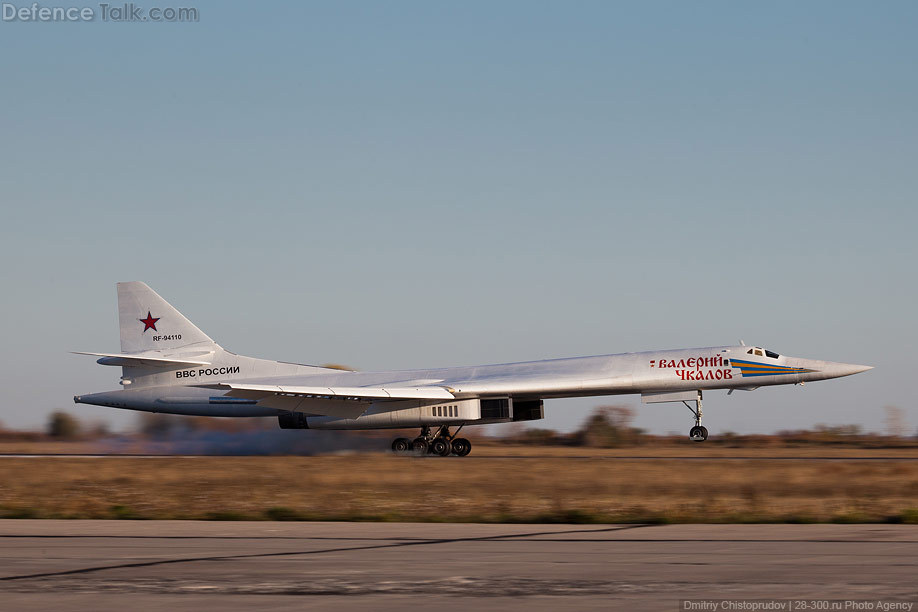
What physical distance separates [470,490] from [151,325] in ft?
64.3

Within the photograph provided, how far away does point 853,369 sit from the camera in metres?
32.6

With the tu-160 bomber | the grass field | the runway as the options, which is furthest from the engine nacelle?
the runway

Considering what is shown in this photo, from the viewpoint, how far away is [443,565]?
378 inches

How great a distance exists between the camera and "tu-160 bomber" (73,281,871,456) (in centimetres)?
3209

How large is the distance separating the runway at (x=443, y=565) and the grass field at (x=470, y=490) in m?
1.99

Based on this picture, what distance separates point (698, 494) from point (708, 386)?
1403 centimetres

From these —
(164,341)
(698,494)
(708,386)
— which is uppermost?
(164,341)

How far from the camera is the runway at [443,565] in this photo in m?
7.77

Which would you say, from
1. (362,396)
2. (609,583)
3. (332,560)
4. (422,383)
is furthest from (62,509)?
(422,383)

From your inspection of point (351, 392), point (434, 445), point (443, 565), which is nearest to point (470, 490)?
point (443, 565)

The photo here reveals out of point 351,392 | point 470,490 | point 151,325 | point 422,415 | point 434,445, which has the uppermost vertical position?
point 151,325

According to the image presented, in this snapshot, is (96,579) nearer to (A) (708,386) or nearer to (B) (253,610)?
(B) (253,610)

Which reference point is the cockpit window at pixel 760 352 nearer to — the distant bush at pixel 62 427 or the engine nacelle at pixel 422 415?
the engine nacelle at pixel 422 415

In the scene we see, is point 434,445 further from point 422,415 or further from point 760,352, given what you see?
point 760,352
